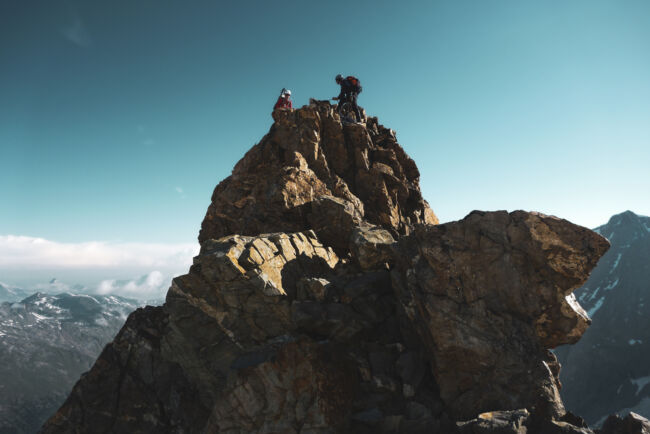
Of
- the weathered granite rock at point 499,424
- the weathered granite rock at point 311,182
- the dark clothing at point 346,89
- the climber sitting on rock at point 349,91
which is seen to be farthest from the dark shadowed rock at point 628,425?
the dark clothing at point 346,89

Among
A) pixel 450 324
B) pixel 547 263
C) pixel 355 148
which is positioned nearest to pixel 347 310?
pixel 450 324

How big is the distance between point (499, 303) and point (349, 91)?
4235cm

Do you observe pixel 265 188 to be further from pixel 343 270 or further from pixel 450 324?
pixel 450 324

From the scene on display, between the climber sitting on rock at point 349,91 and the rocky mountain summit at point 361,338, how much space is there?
28.7 m

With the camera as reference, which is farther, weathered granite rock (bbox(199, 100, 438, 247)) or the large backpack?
the large backpack

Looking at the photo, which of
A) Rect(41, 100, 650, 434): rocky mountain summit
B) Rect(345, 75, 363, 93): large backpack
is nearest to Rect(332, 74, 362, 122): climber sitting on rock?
Rect(345, 75, 363, 93): large backpack

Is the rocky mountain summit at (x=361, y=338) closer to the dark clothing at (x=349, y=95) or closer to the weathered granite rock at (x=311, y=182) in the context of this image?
the weathered granite rock at (x=311, y=182)

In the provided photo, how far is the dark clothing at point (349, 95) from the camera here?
52.9 meters

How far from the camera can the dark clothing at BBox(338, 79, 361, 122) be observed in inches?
2084

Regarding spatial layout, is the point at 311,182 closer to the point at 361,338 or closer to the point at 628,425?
the point at 361,338

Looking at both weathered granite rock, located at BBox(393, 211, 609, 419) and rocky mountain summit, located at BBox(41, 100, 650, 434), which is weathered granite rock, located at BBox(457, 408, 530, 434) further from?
weathered granite rock, located at BBox(393, 211, 609, 419)

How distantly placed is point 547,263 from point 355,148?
29365mm

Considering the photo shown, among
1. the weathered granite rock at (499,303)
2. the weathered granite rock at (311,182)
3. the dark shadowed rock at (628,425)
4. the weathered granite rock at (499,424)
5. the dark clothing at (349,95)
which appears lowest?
the dark shadowed rock at (628,425)

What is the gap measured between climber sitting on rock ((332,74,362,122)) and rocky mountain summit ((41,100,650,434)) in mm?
28740
